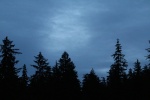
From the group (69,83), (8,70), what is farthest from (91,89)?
(8,70)

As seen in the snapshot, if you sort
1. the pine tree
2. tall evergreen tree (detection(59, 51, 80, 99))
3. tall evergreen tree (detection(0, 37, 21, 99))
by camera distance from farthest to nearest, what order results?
1. the pine tree
2. tall evergreen tree (detection(59, 51, 80, 99))
3. tall evergreen tree (detection(0, 37, 21, 99))

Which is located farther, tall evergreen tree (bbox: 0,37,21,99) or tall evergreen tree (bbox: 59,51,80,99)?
tall evergreen tree (bbox: 59,51,80,99)

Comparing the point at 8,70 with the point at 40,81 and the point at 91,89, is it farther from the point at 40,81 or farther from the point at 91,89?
the point at 91,89

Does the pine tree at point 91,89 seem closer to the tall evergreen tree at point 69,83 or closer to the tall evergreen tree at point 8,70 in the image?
the tall evergreen tree at point 69,83

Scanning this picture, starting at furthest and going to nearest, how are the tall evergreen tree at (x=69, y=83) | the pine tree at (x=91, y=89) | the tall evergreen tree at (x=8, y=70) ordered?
the pine tree at (x=91, y=89), the tall evergreen tree at (x=69, y=83), the tall evergreen tree at (x=8, y=70)

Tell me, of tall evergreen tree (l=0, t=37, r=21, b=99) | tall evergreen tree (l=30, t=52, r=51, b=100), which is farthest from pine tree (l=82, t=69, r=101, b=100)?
tall evergreen tree (l=0, t=37, r=21, b=99)

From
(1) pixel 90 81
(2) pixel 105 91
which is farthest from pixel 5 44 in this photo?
(2) pixel 105 91

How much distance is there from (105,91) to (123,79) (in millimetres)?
11477

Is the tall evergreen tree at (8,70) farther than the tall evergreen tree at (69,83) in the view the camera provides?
No

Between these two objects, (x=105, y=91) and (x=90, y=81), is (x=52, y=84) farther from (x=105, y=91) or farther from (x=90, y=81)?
(x=105, y=91)

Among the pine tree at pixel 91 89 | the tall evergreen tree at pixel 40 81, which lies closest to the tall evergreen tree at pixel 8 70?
the tall evergreen tree at pixel 40 81

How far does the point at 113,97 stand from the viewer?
Answer: 50.2m

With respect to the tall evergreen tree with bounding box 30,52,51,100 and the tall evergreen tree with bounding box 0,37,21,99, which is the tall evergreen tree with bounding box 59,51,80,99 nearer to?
the tall evergreen tree with bounding box 30,52,51,100

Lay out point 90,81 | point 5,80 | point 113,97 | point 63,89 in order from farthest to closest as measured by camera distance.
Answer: point 90,81
point 113,97
point 63,89
point 5,80
